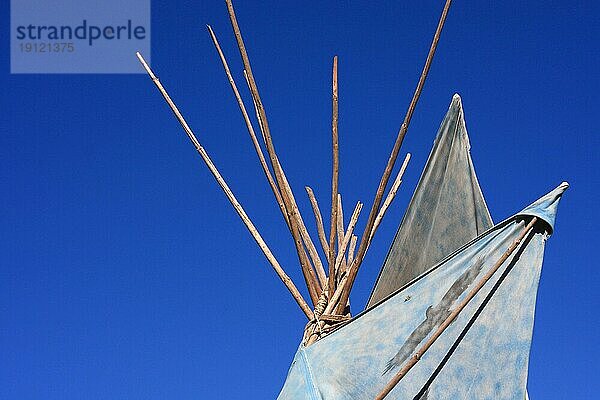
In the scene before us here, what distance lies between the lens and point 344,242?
12.2 ft

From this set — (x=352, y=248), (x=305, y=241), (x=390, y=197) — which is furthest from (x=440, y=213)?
(x=305, y=241)

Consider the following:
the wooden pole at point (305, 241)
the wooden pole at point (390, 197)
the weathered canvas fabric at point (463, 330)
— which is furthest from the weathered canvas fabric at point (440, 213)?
the weathered canvas fabric at point (463, 330)

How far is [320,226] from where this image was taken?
394cm

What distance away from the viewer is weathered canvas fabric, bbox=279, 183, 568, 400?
279cm

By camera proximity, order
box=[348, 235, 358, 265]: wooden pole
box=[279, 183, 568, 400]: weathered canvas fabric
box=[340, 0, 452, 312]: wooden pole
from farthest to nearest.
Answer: box=[348, 235, 358, 265]: wooden pole < box=[340, 0, 452, 312]: wooden pole < box=[279, 183, 568, 400]: weathered canvas fabric

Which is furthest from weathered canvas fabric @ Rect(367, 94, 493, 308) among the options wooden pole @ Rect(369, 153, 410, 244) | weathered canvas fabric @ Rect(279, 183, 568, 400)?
weathered canvas fabric @ Rect(279, 183, 568, 400)

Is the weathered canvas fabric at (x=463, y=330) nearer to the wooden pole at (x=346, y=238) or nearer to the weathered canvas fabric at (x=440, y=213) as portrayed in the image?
the wooden pole at (x=346, y=238)

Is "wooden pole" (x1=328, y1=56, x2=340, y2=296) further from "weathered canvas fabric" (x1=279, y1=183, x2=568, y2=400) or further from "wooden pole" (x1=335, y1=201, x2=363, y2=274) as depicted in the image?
"weathered canvas fabric" (x1=279, y1=183, x2=568, y2=400)

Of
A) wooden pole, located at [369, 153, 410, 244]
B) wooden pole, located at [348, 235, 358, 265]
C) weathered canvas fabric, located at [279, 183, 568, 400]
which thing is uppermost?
wooden pole, located at [369, 153, 410, 244]

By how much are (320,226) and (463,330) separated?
1223 mm

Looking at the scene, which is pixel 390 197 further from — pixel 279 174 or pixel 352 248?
pixel 279 174

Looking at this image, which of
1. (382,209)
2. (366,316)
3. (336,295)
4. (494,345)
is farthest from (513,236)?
(382,209)

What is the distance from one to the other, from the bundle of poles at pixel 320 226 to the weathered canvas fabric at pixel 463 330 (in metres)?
0.38

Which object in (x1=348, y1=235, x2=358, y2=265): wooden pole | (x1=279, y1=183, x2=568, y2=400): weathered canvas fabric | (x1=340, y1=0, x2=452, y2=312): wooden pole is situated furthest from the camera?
(x1=348, y1=235, x2=358, y2=265): wooden pole
